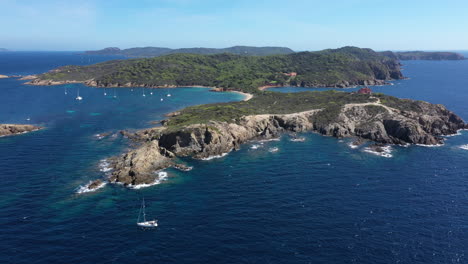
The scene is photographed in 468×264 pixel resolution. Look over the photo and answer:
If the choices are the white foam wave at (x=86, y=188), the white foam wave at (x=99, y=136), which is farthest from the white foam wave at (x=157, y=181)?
the white foam wave at (x=99, y=136)

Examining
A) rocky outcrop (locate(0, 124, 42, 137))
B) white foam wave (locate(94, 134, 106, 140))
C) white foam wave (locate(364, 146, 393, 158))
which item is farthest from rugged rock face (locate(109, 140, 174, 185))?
white foam wave (locate(364, 146, 393, 158))

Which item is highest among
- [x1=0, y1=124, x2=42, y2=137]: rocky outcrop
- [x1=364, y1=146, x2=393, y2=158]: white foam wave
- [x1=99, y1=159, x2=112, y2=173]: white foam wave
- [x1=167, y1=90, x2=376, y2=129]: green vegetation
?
[x1=167, y1=90, x2=376, y2=129]: green vegetation

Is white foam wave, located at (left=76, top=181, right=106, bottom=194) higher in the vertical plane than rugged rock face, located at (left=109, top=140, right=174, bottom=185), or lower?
lower

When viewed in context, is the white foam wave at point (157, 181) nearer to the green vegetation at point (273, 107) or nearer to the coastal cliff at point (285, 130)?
the coastal cliff at point (285, 130)

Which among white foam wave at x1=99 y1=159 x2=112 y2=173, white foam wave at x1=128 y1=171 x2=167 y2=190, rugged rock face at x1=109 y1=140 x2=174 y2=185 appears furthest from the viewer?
white foam wave at x1=99 y1=159 x2=112 y2=173

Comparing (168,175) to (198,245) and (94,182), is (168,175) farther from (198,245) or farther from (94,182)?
(198,245)

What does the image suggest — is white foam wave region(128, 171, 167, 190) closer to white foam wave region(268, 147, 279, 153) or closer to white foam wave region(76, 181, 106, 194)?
white foam wave region(76, 181, 106, 194)

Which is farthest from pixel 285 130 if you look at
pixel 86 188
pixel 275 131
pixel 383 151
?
pixel 86 188

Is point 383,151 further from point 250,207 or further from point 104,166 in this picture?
A: point 104,166
